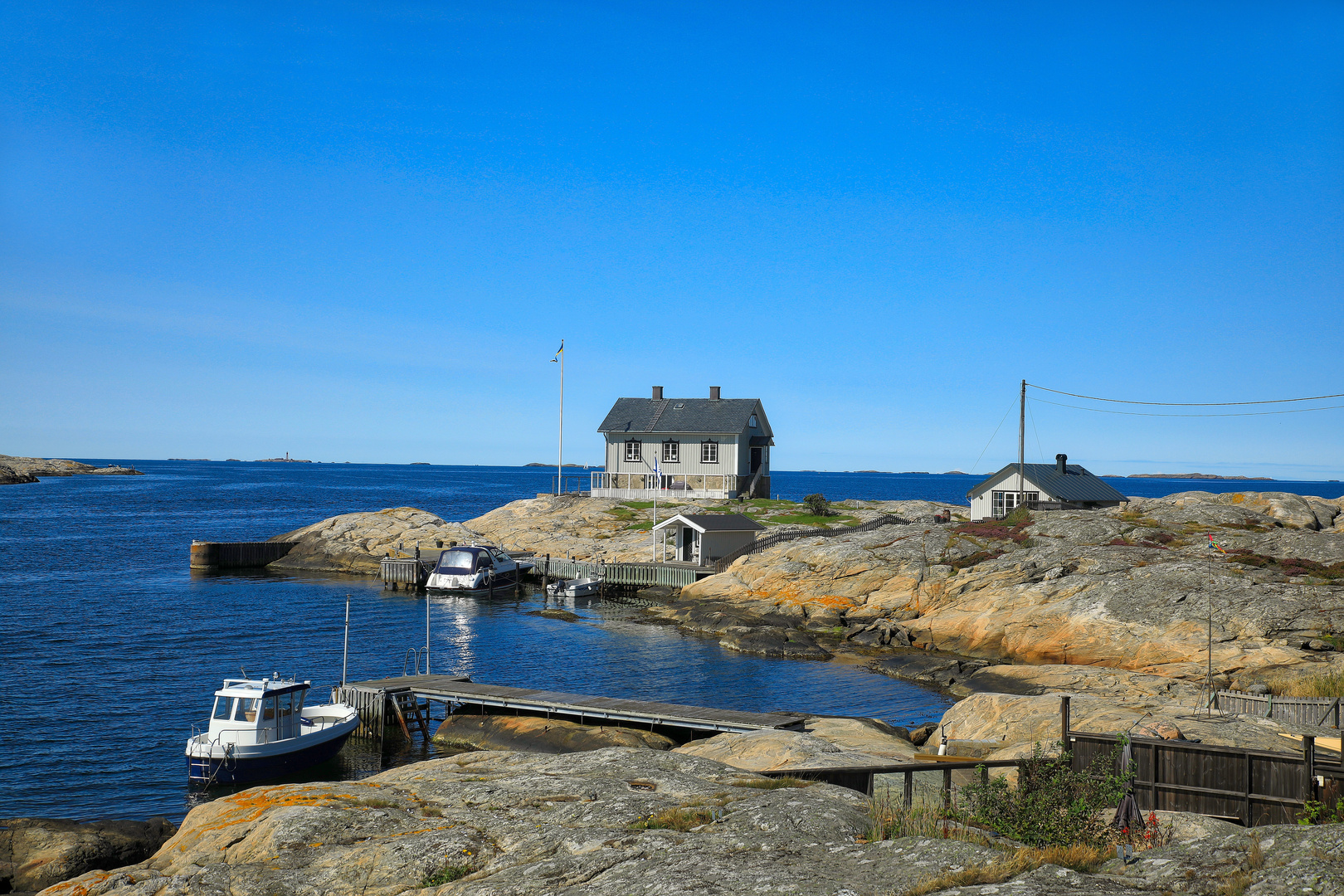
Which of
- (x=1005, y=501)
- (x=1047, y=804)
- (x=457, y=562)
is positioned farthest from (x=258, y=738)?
(x=1005, y=501)

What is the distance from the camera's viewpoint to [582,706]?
2708 cm

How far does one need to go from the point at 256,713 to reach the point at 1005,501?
44112mm

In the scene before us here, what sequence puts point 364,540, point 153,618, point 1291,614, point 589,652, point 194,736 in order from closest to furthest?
point 194,736
point 1291,614
point 589,652
point 153,618
point 364,540

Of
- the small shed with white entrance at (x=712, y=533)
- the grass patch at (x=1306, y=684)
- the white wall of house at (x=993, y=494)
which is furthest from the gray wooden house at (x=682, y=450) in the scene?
the grass patch at (x=1306, y=684)

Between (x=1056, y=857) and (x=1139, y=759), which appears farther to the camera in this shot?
(x=1139, y=759)

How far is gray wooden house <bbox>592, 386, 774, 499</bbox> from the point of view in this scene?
243ft

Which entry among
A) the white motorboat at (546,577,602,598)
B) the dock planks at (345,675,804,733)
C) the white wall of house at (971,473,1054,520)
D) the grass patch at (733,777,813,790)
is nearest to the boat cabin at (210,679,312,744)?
the dock planks at (345,675,804,733)

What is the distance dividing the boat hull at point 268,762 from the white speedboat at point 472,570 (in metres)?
29.7

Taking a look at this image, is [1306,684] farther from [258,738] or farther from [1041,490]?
[258,738]

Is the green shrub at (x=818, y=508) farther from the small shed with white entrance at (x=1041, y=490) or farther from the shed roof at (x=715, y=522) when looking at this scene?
the small shed with white entrance at (x=1041, y=490)

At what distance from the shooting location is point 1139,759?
1384 cm

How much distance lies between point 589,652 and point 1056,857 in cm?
3397

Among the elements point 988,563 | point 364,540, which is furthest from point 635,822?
point 364,540

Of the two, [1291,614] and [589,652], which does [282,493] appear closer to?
[589,652]
